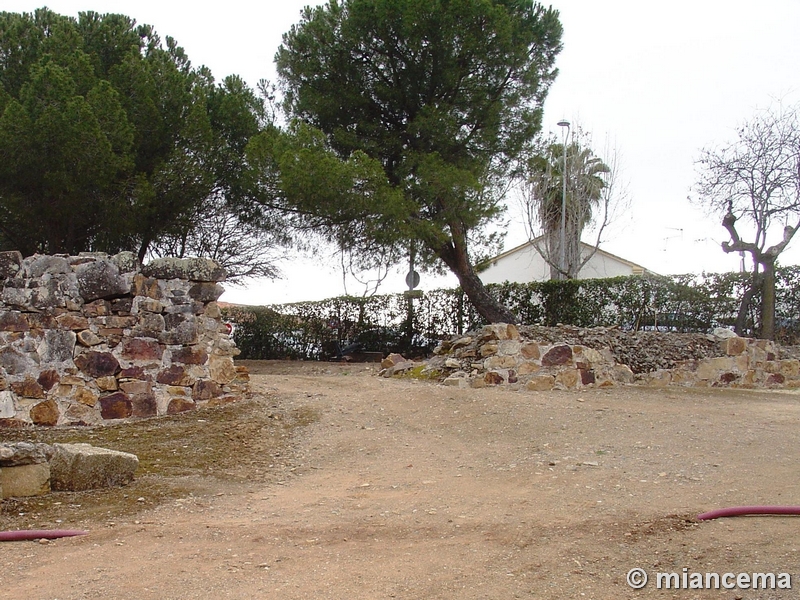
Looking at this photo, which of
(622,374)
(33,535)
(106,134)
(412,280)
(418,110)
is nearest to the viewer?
(33,535)

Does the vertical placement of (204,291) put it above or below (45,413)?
above

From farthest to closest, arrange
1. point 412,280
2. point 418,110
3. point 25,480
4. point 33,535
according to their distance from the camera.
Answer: point 412,280 < point 418,110 < point 25,480 < point 33,535

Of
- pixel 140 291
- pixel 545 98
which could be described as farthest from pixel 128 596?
pixel 545 98

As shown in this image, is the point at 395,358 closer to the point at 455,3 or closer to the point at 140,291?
the point at 140,291

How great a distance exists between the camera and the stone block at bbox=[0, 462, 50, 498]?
436 cm

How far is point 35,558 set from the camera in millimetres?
3469

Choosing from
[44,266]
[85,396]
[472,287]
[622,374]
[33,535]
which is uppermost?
[472,287]

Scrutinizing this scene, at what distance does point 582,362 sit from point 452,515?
5.69 metres

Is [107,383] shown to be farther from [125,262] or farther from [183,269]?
[183,269]

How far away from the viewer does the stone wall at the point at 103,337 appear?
6.48 m

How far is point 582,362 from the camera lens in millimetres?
9422

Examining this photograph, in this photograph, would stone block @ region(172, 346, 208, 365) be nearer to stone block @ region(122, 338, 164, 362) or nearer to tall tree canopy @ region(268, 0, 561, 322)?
stone block @ region(122, 338, 164, 362)

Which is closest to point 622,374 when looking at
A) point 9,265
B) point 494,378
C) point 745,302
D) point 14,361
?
point 494,378

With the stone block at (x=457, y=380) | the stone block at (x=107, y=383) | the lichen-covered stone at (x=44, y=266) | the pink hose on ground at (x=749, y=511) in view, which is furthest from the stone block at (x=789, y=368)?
the lichen-covered stone at (x=44, y=266)
